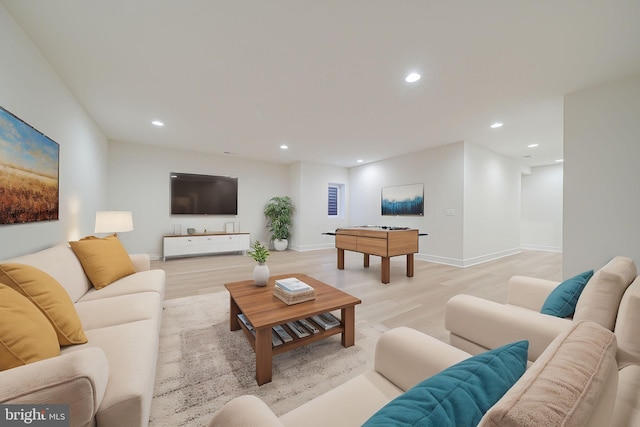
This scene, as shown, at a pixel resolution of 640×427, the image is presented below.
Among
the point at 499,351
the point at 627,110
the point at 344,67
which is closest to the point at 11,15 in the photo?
the point at 344,67

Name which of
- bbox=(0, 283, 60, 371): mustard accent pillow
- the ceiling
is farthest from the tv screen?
bbox=(0, 283, 60, 371): mustard accent pillow

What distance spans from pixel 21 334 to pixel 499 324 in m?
2.13

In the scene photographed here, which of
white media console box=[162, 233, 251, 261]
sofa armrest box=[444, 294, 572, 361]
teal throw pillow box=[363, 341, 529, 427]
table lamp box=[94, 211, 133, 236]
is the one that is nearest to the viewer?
teal throw pillow box=[363, 341, 529, 427]

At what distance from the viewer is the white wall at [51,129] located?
5.91ft

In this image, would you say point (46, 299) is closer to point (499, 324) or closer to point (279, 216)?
point (499, 324)

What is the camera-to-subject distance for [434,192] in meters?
5.44

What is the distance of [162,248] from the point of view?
216 inches

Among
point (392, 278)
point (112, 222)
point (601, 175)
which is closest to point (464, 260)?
point (392, 278)

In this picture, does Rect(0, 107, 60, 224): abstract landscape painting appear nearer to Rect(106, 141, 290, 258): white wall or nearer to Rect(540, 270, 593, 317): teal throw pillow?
Rect(106, 141, 290, 258): white wall

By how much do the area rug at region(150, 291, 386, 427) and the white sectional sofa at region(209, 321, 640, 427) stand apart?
0.70m

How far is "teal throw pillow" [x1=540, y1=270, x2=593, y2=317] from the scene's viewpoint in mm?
1395

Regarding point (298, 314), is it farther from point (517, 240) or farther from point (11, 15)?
point (517, 240)

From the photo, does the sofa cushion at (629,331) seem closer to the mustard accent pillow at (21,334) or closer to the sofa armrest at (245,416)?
the sofa armrest at (245,416)

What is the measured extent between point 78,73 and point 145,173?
3101 millimetres
